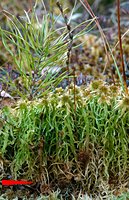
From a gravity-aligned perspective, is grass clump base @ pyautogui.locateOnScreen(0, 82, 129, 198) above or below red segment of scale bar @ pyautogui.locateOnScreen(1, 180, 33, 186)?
above

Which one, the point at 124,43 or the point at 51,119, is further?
the point at 124,43

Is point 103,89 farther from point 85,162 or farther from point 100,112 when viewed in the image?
point 85,162

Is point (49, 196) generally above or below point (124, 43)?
below

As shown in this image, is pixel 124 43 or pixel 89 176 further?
pixel 124 43

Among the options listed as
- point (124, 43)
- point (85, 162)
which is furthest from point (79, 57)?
point (85, 162)

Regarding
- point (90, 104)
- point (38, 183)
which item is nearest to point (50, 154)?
point (38, 183)

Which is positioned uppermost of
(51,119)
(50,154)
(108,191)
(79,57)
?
(79,57)

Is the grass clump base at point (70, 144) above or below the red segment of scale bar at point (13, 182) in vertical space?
above

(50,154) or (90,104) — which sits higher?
(90,104)

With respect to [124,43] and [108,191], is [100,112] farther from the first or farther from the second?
[124,43]
